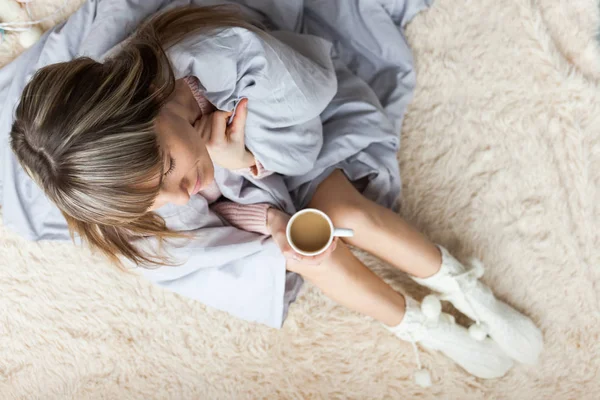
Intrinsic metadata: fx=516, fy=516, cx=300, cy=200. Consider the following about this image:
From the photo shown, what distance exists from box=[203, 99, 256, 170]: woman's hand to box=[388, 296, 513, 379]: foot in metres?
0.46

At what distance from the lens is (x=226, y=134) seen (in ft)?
2.71

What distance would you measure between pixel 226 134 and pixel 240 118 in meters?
0.04

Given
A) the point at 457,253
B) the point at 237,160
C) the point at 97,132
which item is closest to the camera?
the point at 97,132

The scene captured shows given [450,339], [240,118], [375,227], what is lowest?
[450,339]

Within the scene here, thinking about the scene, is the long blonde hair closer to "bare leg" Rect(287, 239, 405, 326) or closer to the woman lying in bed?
the woman lying in bed

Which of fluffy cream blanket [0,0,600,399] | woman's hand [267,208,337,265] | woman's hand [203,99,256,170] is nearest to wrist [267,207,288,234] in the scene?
woman's hand [267,208,337,265]

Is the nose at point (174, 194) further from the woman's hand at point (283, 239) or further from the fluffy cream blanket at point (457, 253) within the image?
the fluffy cream blanket at point (457, 253)

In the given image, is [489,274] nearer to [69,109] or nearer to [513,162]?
[513,162]

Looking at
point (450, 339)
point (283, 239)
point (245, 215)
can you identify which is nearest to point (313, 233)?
point (283, 239)

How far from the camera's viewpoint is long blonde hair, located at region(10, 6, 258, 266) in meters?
0.63

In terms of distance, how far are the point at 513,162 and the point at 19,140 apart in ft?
2.89

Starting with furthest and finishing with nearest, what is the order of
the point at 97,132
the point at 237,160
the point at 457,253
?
the point at 457,253, the point at 237,160, the point at 97,132

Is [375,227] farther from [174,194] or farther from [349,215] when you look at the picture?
[174,194]

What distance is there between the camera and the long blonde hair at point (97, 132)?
2.06 ft
